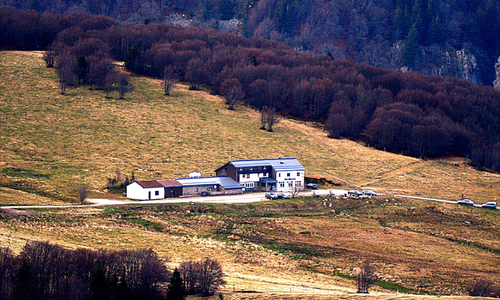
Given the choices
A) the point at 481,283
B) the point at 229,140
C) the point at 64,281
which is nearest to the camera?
the point at 64,281

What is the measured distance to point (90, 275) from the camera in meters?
41.5

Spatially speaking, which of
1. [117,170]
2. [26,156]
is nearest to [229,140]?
[117,170]

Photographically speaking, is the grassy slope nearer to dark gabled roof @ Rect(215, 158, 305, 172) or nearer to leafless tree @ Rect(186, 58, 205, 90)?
leafless tree @ Rect(186, 58, 205, 90)

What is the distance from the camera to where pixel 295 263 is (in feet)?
185

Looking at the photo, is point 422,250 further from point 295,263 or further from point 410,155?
point 410,155

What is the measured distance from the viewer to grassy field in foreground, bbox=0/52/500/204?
258 ft

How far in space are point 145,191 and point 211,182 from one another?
9.41 metres

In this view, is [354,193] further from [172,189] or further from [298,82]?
[298,82]

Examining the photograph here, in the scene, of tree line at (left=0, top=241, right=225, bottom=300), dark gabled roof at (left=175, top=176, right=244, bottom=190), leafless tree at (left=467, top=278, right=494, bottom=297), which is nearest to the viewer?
tree line at (left=0, top=241, right=225, bottom=300)

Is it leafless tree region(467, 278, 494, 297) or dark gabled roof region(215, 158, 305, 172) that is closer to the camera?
leafless tree region(467, 278, 494, 297)

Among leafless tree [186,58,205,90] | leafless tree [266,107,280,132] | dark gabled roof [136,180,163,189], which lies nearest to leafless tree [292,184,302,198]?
dark gabled roof [136,180,163,189]

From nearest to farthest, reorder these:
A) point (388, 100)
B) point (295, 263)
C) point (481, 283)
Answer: point (481, 283) → point (295, 263) → point (388, 100)

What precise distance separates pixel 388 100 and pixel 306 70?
69.1ft

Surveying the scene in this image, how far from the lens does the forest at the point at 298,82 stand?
114125 mm
